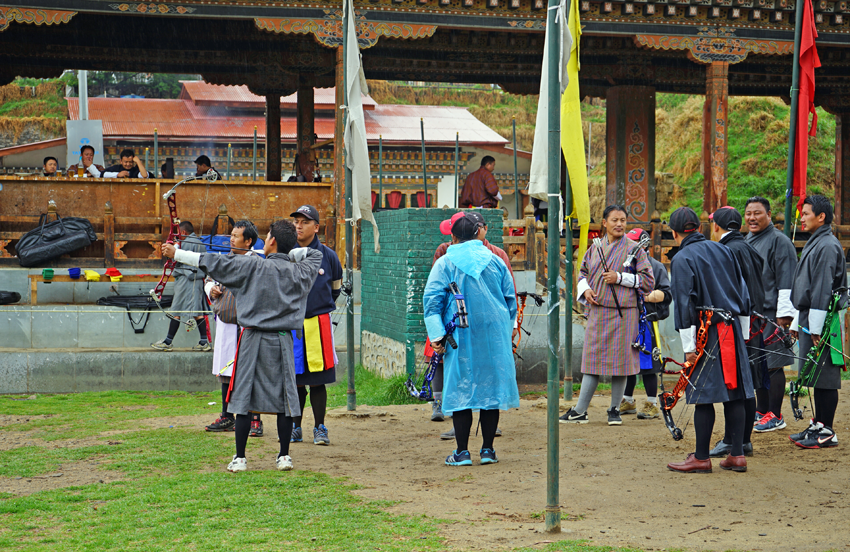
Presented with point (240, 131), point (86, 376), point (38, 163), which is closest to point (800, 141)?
point (86, 376)

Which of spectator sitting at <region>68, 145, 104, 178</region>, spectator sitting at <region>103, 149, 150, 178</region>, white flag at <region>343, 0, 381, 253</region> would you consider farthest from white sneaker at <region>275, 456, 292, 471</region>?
spectator sitting at <region>68, 145, 104, 178</region>

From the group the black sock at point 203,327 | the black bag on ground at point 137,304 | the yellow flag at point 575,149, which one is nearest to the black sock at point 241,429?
the yellow flag at point 575,149

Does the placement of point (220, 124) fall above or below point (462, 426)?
above

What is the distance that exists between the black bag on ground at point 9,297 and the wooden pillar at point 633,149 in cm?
1097

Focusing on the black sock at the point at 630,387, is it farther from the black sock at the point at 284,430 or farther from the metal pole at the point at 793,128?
the black sock at the point at 284,430

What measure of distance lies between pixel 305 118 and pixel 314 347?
11225 mm

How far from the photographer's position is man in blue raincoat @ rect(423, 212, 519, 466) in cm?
577

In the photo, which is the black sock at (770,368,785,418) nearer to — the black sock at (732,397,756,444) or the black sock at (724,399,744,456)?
the black sock at (732,397,756,444)

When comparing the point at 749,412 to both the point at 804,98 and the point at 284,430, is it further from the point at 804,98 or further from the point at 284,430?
the point at 804,98

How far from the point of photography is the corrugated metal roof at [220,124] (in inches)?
924

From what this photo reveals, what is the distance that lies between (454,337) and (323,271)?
1289 mm

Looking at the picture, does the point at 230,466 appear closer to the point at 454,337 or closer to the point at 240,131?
the point at 454,337

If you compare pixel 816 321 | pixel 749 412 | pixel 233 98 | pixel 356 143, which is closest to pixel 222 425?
pixel 356 143

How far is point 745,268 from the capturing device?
5.76 m
